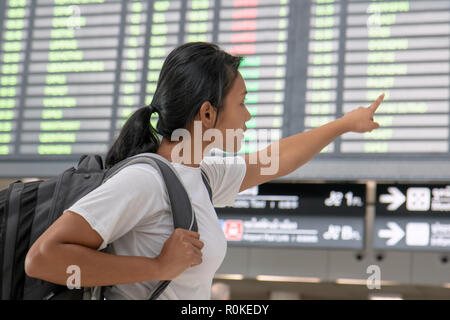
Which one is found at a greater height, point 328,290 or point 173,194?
point 173,194

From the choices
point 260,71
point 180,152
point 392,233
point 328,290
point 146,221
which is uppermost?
point 260,71

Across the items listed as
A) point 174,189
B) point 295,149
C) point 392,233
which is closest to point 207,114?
point 174,189

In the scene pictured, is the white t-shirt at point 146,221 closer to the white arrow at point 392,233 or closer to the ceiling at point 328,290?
the white arrow at point 392,233

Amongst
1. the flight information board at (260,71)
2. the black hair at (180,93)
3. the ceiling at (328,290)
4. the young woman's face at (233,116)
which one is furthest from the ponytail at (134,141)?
the ceiling at (328,290)

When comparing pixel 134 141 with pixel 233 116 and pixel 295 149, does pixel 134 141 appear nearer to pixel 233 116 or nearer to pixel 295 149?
pixel 233 116

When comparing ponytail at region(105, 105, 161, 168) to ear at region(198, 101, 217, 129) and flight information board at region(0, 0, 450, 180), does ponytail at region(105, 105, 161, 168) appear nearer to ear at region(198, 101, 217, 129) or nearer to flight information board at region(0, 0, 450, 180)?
ear at region(198, 101, 217, 129)

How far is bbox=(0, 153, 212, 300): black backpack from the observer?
98 centimetres

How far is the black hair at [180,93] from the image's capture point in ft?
3.63

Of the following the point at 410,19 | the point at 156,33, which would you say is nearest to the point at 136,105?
the point at 156,33

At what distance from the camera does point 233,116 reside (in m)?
1.16

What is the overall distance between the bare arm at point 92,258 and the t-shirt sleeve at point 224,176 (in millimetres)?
254

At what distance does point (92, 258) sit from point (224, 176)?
37 centimetres

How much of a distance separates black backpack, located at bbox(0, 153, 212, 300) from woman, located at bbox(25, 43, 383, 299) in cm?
2

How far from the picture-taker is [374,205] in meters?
3.74
